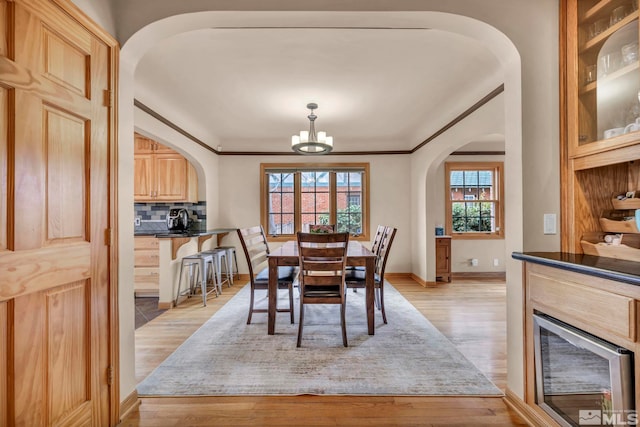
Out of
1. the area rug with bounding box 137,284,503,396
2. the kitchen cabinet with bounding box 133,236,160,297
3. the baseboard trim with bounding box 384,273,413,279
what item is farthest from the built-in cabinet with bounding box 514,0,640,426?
the kitchen cabinet with bounding box 133,236,160,297

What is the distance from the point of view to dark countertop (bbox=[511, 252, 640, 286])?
3.43ft

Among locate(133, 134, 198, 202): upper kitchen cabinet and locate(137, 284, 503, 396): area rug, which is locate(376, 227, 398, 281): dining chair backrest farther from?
locate(133, 134, 198, 202): upper kitchen cabinet

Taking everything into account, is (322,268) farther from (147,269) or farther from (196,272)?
(147,269)

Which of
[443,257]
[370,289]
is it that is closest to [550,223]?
[370,289]

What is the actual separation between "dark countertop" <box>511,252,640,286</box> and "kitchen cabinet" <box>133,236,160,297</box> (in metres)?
4.45

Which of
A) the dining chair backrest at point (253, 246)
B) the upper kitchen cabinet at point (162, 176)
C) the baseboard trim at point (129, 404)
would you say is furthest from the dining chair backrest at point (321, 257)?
the upper kitchen cabinet at point (162, 176)

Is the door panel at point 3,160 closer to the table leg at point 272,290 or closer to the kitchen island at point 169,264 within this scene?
the table leg at point 272,290

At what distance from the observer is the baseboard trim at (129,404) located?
1671 mm

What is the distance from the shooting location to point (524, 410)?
5.41 feet

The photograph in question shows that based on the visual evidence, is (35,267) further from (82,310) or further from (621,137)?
(621,137)

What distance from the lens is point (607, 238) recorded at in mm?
1537

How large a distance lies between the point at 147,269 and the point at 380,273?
3423mm

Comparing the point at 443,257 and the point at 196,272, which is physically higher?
the point at 443,257

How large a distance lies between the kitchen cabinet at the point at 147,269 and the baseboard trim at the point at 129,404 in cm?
277
